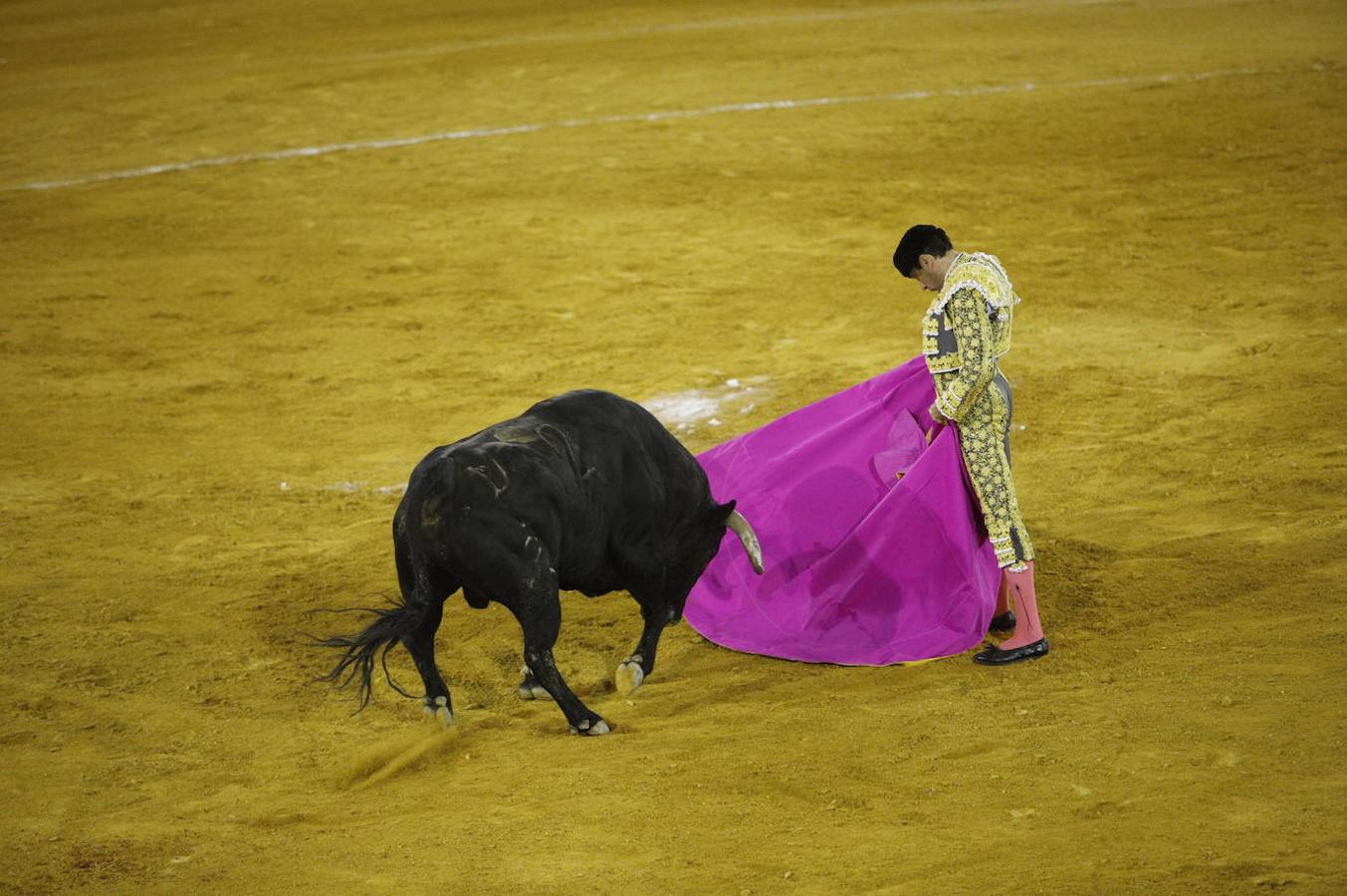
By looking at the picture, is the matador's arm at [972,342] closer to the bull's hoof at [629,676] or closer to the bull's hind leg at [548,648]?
the bull's hoof at [629,676]

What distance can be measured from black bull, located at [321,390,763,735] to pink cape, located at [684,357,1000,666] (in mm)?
394

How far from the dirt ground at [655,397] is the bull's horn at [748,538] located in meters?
0.42

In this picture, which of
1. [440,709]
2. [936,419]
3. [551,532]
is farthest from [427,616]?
[936,419]

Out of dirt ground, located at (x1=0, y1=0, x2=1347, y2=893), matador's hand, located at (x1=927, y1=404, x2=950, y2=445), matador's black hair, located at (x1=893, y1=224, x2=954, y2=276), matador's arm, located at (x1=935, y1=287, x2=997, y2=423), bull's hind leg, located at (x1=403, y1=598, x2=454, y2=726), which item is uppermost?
matador's black hair, located at (x1=893, y1=224, x2=954, y2=276)

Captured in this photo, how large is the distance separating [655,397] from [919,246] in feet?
12.6

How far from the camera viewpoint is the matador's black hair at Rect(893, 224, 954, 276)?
5449mm

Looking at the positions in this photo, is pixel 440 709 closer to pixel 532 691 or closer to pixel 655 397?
pixel 532 691

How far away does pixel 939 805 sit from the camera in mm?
4652

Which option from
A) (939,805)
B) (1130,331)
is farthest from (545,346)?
(939,805)

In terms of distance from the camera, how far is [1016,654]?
571cm

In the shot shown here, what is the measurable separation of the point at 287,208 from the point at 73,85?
6.88 metres

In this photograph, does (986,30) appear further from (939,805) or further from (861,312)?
(939,805)

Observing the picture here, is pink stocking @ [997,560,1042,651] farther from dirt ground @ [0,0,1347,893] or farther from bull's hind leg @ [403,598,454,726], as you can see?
bull's hind leg @ [403,598,454,726]

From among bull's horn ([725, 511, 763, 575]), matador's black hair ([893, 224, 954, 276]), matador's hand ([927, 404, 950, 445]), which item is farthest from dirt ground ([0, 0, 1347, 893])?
matador's black hair ([893, 224, 954, 276])
